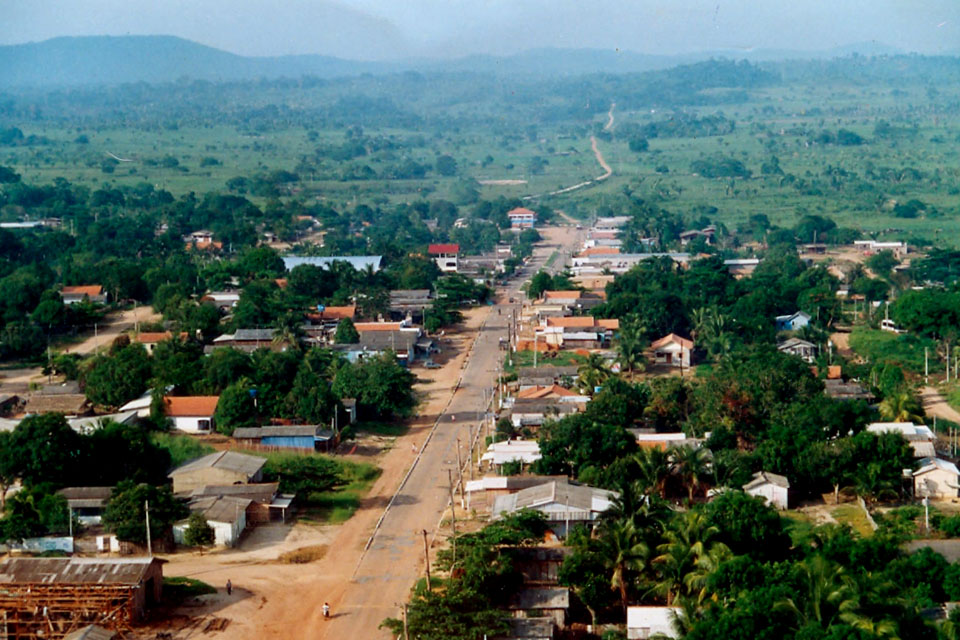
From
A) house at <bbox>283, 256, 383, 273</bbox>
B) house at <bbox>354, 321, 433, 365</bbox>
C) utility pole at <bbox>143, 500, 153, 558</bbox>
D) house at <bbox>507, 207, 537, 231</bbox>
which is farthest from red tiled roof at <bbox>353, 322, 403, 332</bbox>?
house at <bbox>507, 207, 537, 231</bbox>

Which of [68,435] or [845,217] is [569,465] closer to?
[68,435]

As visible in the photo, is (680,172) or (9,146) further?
(9,146)

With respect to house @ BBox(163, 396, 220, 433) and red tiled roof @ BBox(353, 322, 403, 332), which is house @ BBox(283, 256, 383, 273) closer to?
red tiled roof @ BBox(353, 322, 403, 332)

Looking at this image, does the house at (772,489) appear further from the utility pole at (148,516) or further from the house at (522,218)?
the house at (522,218)

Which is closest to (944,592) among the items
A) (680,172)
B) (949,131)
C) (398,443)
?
(398,443)

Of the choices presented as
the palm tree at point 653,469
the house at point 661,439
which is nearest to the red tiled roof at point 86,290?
the house at point 661,439

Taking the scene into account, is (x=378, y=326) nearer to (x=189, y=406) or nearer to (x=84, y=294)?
(x=84, y=294)
